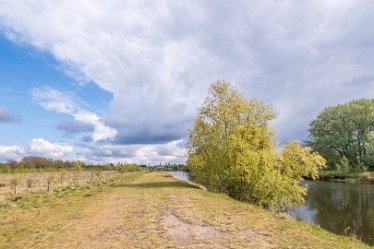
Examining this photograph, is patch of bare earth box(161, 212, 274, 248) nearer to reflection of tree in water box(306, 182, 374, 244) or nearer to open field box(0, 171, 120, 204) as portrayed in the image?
reflection of tree in water box(306, 182, 374, 244)

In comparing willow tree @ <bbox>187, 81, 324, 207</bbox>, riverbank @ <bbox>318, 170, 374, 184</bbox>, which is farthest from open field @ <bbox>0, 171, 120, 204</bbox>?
riverbank @ <bbox>318, 170, 374, 184</bbox>

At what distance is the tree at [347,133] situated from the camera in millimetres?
74938

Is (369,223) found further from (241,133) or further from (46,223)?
(46,223)

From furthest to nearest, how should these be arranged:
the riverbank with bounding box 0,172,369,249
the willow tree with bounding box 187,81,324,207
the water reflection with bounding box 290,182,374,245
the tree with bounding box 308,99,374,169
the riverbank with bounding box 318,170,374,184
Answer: the tree with bounding box 308,99,374,169, the riverbank with bounding box 318,170,374,184, the willow tree with bounding box 187,81,324,207, the water reflection with bounding box 290,182,374,245, the riverbank with bounding box 0,172,369,249

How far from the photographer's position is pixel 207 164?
29812mm

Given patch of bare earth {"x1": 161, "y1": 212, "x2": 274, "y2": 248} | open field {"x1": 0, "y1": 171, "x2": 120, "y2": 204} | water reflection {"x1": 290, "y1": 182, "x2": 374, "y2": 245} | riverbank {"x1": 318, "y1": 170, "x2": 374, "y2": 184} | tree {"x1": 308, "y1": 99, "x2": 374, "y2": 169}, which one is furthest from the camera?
tree {"x1": 308, "y1": 99, "x2": 374, "y2": 169}

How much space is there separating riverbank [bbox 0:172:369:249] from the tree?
66739 millimetres

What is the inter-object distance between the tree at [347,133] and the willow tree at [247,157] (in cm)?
5331

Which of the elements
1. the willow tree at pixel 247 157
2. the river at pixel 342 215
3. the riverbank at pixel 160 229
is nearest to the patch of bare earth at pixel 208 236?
the riverbank at pixel 160 229

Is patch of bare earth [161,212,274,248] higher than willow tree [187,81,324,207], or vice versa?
willow tree [187,81,324,207]

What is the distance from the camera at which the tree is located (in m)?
74.9

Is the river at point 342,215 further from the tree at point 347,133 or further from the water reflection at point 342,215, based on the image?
the tree at point 347,133

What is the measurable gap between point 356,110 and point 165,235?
75.6 m

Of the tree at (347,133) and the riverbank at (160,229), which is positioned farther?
the tree at (347,133)
